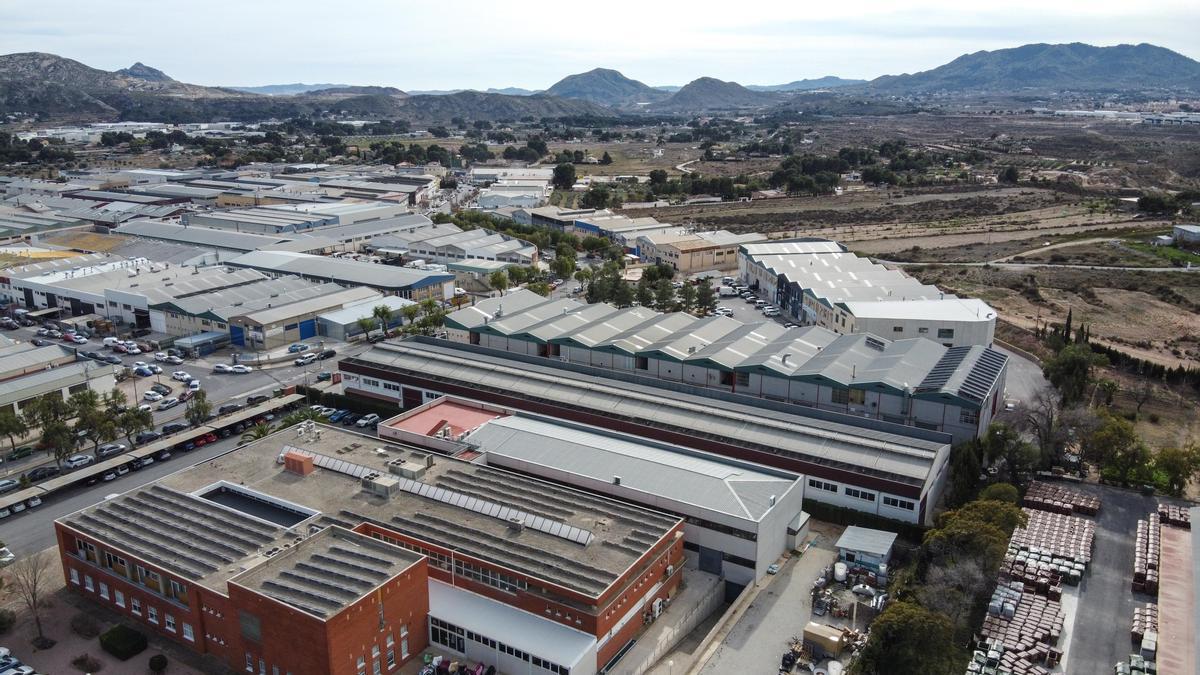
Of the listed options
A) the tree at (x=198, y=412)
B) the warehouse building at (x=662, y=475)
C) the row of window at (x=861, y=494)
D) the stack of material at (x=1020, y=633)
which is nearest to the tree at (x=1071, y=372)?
the row of window at (x=861, y=494)

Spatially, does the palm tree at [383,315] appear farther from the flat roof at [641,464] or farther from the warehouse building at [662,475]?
the flat roof at [641,464]

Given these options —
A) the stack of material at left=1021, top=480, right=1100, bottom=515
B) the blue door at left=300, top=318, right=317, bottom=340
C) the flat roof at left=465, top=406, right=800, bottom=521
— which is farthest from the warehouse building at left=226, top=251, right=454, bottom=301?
the stack of material at left=1021, top=480, right=1100, bottom=515

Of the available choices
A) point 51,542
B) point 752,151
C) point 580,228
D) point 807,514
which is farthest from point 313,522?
point 752,151

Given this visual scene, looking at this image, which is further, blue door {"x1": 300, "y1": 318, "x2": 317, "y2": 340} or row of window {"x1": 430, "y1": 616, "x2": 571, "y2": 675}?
blue door {"x1": 300, "y1": 318, "x2": 317, "y2": 340}

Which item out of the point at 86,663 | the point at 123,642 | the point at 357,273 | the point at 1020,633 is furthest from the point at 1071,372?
the point at 357,273

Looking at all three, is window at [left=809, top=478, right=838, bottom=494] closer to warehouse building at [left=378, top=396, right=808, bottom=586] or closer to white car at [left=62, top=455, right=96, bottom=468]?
warehouse building at [left=378, top=396, right=808, bottom=586]

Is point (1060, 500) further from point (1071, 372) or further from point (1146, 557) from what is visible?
point (1071, 372)

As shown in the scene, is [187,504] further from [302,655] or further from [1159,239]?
[1159,239]
